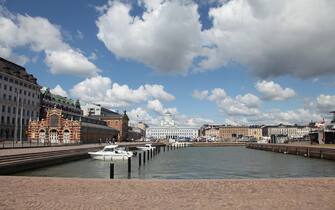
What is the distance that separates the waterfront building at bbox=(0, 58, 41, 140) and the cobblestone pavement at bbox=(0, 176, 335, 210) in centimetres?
10291

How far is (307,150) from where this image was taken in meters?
97.7

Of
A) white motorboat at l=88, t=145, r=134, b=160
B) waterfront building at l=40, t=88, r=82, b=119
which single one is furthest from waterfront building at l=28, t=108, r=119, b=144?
white motorboat at l=88, t=145, r=134, b=160

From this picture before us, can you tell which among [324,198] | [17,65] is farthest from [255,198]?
[17,65]

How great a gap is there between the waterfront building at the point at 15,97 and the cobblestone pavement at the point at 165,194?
4051 inches

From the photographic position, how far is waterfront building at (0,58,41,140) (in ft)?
410

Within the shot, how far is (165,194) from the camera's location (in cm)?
1802

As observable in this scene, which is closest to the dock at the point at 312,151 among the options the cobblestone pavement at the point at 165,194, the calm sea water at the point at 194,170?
the calm sea water at the point at 194,170

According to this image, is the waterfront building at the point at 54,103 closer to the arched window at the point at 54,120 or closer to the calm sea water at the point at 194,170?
the arched window at the point at 54,120

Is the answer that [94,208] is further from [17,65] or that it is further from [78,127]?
[17,65]

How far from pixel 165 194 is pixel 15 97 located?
127374 millimetres

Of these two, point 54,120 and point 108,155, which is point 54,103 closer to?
point 54,120

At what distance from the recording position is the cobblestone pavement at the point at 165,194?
1553cm

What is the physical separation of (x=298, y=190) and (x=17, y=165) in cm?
3205

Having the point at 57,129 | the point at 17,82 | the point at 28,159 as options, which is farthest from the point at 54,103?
the point at 28,159
